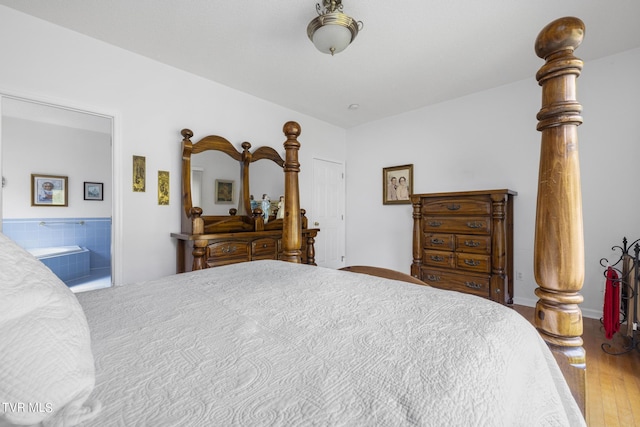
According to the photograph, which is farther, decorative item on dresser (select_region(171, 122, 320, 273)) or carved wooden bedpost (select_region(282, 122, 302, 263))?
decorative item on dresser (select_region(171, 122, 320, 273))

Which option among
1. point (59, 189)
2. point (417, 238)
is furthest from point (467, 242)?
point (59, 189)

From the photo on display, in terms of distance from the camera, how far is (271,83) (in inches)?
129

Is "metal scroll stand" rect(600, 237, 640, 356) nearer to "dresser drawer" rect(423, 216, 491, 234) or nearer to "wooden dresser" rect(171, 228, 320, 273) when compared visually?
"dresser drawer" rect(423, 216, 491, 234)

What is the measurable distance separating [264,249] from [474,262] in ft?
7.48

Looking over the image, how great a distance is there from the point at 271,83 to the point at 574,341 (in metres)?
3.39

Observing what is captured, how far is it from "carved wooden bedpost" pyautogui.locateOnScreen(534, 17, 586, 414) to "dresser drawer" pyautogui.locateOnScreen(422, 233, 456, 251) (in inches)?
89.2

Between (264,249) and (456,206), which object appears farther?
(264,249)

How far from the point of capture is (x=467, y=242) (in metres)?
2.94

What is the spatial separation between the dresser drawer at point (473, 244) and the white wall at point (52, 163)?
5.89 metres

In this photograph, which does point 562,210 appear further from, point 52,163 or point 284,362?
point 52,163

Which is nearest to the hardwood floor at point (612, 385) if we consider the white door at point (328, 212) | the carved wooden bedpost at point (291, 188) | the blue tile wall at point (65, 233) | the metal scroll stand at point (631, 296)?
the metal scroll stand at point (631, 296)

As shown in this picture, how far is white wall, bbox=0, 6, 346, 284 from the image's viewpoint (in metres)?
2.17

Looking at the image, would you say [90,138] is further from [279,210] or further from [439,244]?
[439,244]

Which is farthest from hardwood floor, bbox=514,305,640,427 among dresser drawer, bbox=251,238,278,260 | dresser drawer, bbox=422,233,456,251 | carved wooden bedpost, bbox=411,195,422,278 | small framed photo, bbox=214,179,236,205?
small framed photo, bbox=214,179,236,205
